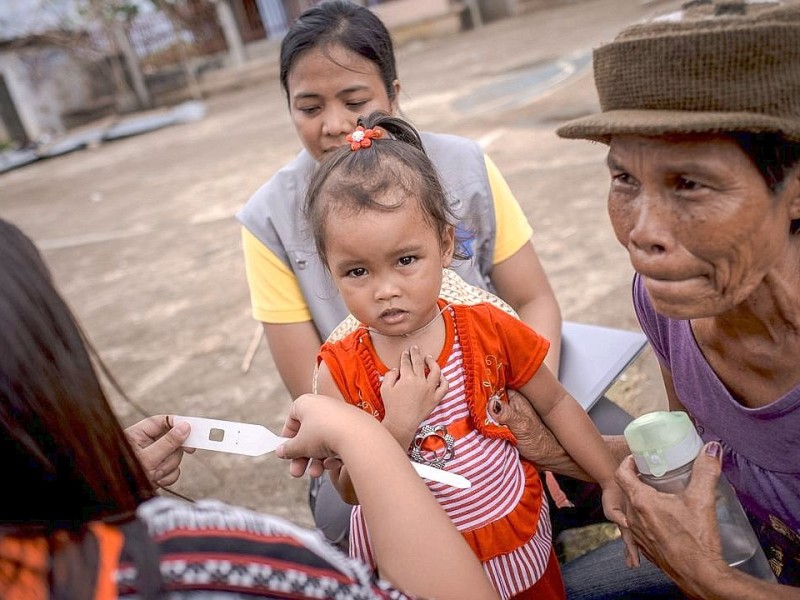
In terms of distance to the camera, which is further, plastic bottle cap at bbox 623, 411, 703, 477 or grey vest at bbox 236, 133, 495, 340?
grey vest at bbox 236, 133, 495, 340

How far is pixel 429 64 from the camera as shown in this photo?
1498cm

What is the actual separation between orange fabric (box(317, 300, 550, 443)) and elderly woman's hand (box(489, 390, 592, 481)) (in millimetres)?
27

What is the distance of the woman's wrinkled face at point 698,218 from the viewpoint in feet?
3.68

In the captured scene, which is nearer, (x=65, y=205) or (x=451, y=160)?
(x=451, y=160)

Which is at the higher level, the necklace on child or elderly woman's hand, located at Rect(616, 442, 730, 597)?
the necklace on child

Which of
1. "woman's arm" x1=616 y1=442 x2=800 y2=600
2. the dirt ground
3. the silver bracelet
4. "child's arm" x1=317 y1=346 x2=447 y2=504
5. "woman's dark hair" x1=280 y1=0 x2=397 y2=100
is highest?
"woman's dark hair" x1=280 y1=0 x2=397 y2=100

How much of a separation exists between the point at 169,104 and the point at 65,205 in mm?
10693

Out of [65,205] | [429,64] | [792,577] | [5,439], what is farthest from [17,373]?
[429,64]

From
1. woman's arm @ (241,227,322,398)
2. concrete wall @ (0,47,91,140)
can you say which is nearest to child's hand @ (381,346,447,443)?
woman's arm @ (241,227,322,398)

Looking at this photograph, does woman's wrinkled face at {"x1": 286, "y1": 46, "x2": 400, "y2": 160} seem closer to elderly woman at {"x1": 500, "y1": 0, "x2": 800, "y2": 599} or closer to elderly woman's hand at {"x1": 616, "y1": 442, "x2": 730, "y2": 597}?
elderly woman at {"x1": 500, "y1": 0, "x2": 800, "y2": 599}

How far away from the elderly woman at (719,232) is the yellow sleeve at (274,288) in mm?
1141

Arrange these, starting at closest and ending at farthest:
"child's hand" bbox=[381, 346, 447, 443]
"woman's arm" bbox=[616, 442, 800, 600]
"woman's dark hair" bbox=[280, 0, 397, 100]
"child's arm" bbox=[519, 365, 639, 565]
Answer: "woman's arm" bbox=[616, 442, 800, 600]
"child's hand" bbox=[381, 346, 447, 443]
"child's arm" bbox=[519, 365, 639, 565]
"woman's dark hair" bbox=[280, 0, 397, 100]

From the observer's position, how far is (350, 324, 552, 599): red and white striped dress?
1.60 m

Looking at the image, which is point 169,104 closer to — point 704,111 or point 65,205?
point 65,205
